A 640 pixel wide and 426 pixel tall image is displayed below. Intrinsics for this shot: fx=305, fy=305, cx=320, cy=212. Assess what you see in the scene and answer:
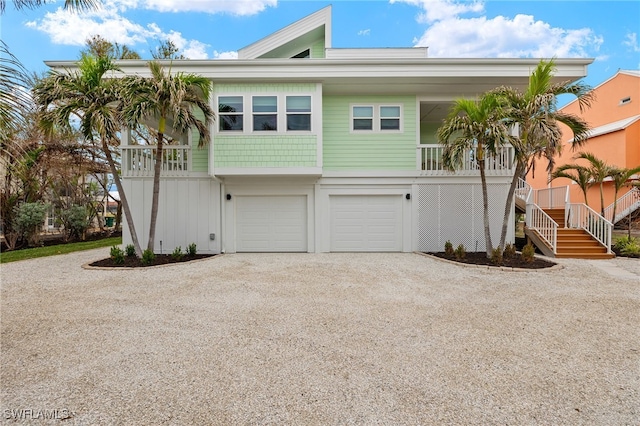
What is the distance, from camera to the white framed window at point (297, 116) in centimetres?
930

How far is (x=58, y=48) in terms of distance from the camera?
33.0 ft

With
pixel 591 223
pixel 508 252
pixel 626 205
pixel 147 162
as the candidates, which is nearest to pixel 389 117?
pixel 508 252

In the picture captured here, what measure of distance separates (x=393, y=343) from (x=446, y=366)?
660mm

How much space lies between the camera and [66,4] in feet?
11.5

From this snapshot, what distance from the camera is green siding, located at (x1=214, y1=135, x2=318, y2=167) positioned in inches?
363

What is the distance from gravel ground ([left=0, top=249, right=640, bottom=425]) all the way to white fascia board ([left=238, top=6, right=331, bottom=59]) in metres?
8.67

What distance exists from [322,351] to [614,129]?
1994 cm

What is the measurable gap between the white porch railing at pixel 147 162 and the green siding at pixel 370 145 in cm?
466

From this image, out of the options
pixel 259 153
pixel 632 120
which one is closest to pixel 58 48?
pixel 259 153

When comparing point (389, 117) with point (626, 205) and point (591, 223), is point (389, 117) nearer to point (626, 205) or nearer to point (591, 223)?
point (591, 223)

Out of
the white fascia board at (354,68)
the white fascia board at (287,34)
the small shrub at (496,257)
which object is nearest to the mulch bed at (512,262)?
the small shrub at (496,257)

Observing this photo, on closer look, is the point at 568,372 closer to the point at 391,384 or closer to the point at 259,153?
the point at 391,384

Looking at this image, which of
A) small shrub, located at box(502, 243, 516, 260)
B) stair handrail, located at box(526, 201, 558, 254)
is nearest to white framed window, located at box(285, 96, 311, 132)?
small shrub, located at box(502, 243, 516, 260)

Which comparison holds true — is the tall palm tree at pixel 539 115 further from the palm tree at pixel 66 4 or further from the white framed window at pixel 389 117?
the palm tree at pixel 66 4
